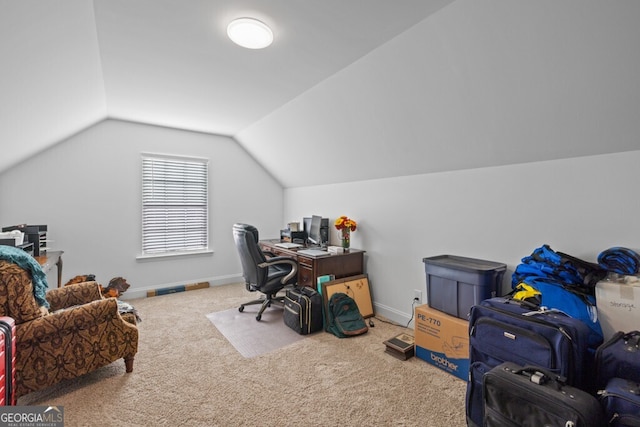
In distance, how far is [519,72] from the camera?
1775 mm

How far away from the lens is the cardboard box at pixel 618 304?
61.6 inches

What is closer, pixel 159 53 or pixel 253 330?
pixel 159 53

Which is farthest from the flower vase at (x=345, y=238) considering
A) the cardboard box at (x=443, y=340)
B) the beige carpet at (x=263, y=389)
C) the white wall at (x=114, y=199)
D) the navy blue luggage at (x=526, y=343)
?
the white wall at (x=114, y=199)

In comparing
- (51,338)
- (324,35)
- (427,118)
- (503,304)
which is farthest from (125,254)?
(503,304)

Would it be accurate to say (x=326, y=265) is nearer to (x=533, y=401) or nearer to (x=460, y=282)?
(x=460, y=282)

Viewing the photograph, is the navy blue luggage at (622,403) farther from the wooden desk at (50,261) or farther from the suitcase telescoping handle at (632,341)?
the wooden desk at (50,261)

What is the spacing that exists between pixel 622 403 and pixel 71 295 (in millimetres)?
3499

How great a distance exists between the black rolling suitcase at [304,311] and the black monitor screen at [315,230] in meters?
1.01

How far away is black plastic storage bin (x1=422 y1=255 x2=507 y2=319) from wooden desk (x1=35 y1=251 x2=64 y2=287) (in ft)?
10.9

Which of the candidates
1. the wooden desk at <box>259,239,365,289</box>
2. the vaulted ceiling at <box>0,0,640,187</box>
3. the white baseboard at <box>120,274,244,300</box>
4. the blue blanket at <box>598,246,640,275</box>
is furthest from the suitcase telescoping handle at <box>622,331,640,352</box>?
the white baseboard at <box>120,274,244,300</box>

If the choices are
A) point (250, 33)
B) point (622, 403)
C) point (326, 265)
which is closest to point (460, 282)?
point (622, 403)

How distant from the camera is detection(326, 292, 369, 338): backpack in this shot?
9.29 ft

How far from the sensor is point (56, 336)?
1.86 m

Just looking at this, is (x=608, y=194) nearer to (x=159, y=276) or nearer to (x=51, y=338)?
(x=51, y=338)
